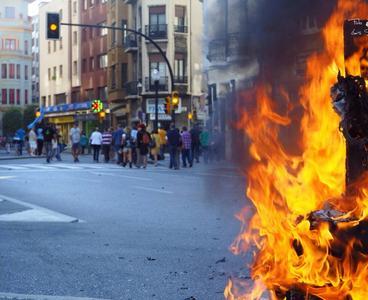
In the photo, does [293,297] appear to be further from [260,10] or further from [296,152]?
[260,10]

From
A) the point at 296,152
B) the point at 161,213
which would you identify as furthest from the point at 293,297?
the point at 161,213

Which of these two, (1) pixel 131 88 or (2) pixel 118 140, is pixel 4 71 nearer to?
(1) pixel 131 88

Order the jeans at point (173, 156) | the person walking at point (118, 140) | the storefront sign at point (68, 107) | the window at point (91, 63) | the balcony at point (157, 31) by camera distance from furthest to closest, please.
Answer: the window at point (91, 63) → the storefront sign at point (68, 107) → the balcony at point (157, 31) → the person walking at point (118, 140) → the jeans at point (173, 156)

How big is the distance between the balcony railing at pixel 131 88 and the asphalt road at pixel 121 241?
33388 mm

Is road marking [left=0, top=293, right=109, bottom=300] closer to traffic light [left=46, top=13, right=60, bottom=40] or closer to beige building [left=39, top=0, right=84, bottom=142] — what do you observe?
traffic light [left=46, top=13, right=60, bottom=40]

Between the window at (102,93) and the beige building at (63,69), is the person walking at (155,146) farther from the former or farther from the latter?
the beige building at (63,69)

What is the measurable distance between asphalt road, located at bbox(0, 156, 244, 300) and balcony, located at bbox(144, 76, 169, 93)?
103ft

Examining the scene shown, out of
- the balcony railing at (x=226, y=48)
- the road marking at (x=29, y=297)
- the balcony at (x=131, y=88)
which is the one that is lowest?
the road marking at (x=29, y=297)

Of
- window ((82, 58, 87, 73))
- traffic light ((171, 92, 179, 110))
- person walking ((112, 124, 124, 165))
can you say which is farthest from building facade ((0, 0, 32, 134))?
person walking ((112, 124, 124, 165))

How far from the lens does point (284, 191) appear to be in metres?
3.80

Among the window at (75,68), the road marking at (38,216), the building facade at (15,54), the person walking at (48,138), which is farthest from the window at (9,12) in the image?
the road marking at (38,216)

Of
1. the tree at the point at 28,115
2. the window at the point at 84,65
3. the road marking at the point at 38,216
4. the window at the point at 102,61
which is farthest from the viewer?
the tree at the point at 28,115

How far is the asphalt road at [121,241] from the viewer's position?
5.18m

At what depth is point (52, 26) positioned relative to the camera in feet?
77.7
